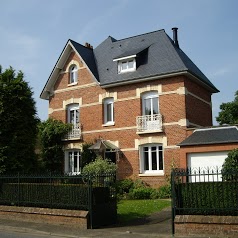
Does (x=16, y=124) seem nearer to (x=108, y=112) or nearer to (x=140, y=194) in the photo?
(x=140, y=194)

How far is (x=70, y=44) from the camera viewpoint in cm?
2584

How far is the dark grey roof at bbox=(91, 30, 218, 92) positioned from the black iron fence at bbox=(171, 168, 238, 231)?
1165 centimetres

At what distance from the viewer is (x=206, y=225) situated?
9.84 meters

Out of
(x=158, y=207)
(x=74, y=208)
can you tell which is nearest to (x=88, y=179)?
(x=74, y=208)

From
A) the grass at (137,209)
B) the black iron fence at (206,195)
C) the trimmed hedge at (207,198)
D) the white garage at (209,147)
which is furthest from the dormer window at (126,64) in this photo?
the trimmed hedge at (207,198)

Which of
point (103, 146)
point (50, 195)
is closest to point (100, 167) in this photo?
point (103, 146)

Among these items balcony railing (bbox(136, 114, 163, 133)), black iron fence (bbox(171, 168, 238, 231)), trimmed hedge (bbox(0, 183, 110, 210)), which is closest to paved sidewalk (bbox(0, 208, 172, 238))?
trimmed hedge (bbox(0, 183, 110, 210))

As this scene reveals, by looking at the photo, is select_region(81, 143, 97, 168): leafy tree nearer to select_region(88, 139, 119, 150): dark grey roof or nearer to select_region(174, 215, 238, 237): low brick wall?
select_region(88, 139, 119, 150): dark grey roof

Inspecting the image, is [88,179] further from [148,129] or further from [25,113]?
[148,129]

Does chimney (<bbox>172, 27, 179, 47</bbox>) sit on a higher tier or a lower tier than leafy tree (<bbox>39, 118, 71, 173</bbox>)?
higher

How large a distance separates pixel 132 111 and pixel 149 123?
1.46 m

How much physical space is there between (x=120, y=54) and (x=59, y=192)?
14660 millimetres

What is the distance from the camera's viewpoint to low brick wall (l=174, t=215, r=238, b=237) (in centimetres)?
952

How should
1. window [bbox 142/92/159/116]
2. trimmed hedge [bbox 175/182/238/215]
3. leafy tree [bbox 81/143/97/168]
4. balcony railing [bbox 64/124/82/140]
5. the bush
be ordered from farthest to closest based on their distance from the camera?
→ balcony railing [bbox 64/124/82/140]
leafy tree [bbox 81/143/97/168]
window [bbox 142/92/159/116]
the bush
trimmed hedge [bbox 175/182/238/215]
